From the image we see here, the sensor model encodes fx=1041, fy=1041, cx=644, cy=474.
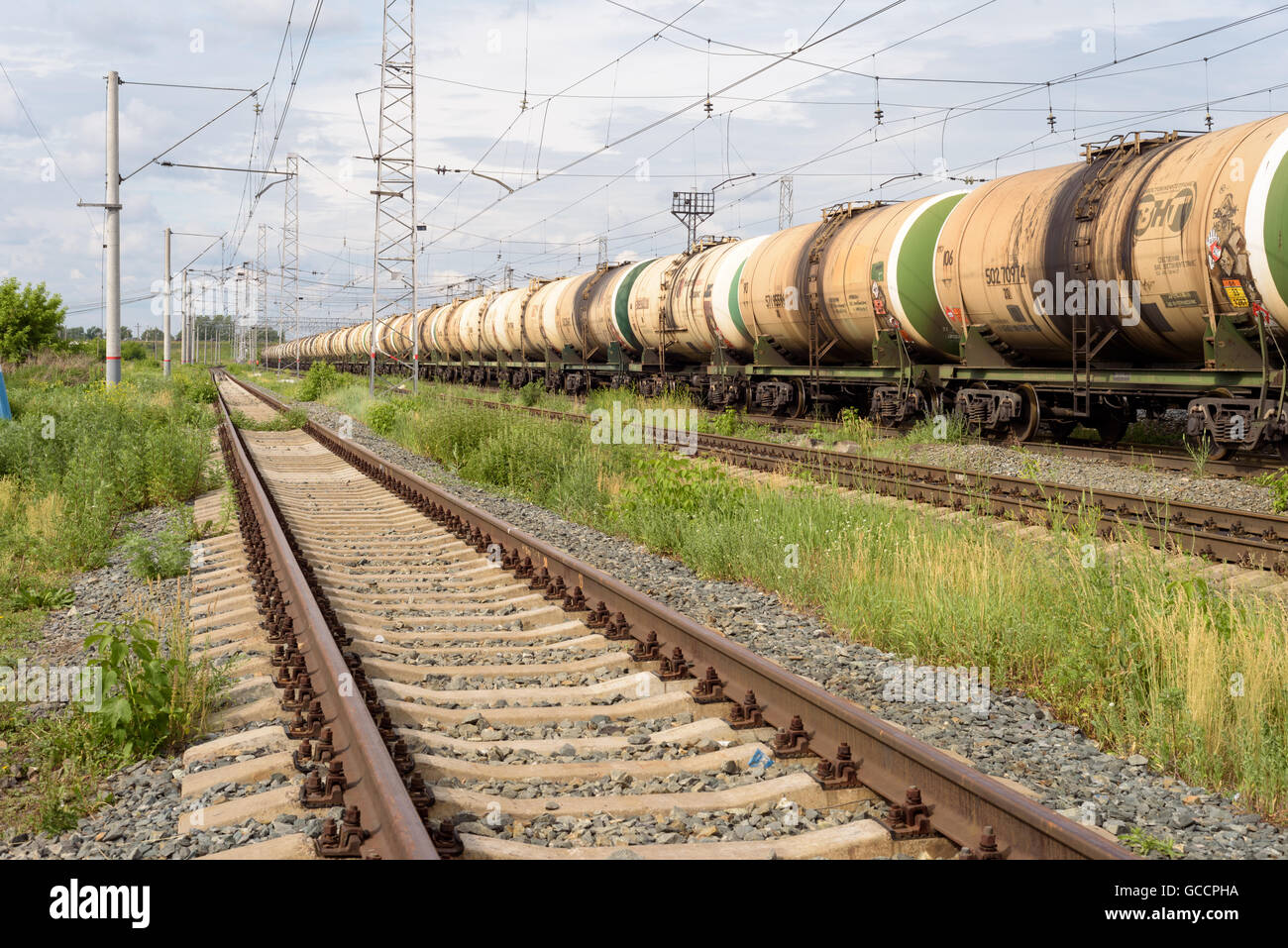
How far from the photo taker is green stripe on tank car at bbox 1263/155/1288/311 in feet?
32.0

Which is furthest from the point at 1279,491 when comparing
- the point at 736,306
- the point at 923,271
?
the point at 736,306

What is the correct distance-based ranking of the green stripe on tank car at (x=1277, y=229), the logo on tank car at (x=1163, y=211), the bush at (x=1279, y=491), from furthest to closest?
the logo on tank car at (x=1163, y=211) < the green stripe on tank car at (x=1277, y=229) < the bush at (x=1279, y=491)

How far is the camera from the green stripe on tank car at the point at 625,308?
25.5 metres

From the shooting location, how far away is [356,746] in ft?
12.6

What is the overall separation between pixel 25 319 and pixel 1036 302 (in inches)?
1621

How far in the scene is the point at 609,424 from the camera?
56.4ft

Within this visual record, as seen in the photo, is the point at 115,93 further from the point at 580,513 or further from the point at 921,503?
the point at 921,503

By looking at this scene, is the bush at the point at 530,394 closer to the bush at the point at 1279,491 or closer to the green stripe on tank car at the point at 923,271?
the green stripe on tank car at the point at 923,271

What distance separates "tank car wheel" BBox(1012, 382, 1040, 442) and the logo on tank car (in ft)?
10.2

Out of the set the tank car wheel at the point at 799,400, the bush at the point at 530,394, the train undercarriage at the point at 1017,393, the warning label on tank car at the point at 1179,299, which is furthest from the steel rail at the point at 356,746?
the bush at the point at 530,394

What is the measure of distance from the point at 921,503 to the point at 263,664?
276 inches

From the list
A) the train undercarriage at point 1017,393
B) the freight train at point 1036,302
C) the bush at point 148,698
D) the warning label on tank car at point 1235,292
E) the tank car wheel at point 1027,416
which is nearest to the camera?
the bush at point 148,698

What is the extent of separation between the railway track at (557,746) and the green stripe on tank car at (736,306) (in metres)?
13.7

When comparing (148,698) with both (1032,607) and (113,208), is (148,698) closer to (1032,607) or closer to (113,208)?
(1032,607)
